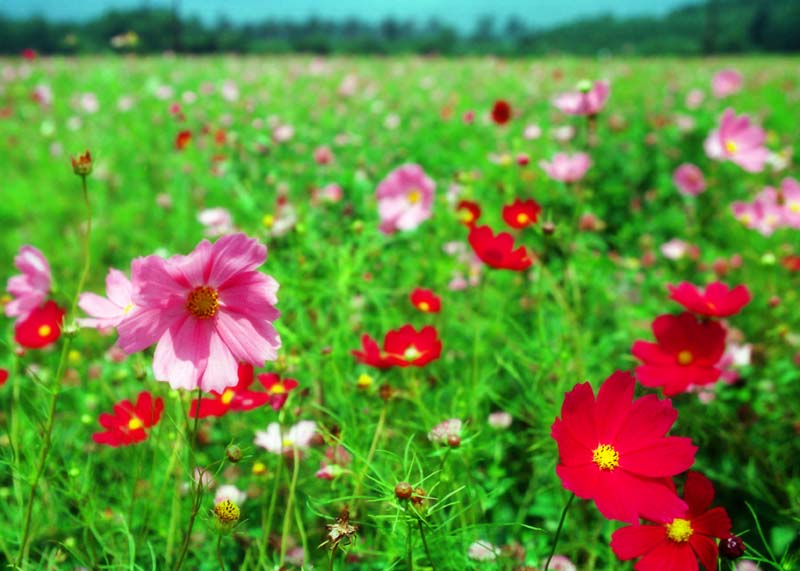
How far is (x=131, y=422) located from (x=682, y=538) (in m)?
0.66

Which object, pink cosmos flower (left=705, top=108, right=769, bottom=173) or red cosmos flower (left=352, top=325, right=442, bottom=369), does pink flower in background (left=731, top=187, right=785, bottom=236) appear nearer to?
pink cosmos flower (left=705, top=108, right=769, bottom=173)

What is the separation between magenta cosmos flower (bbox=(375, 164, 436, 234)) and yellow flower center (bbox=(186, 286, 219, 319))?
79 cm

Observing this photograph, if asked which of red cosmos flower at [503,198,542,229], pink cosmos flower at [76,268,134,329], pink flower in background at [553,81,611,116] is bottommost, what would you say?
pink cosmos flower at [76,268,134,329]

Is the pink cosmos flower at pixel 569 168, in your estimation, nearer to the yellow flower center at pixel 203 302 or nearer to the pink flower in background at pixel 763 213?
the pink flower in background at pixel 763 213

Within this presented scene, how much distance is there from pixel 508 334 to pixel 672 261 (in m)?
0.78

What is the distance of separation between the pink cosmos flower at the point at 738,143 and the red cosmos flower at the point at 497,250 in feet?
3.46

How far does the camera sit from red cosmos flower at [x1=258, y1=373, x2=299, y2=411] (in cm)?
75

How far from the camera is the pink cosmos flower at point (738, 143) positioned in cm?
162

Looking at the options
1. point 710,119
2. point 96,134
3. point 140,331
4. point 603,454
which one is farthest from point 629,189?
point 96,134

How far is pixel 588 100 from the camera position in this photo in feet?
4.43

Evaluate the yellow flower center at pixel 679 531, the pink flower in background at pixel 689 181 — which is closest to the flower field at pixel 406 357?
the yellow flower center at pixel 679 531

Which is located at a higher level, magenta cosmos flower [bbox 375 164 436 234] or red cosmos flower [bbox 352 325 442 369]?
magenta cosmos flower [bbox 375 164 436 234]

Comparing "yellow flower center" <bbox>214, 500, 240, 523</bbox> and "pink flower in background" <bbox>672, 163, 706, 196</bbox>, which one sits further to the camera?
"pink flower in background" <bbox>672, 163, 706, 196</bbox>

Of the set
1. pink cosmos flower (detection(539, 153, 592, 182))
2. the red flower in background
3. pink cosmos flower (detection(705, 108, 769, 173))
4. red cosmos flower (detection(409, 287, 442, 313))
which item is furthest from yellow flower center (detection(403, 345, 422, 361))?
pink cosmos flower (detection(705, 108, 769, 173))
